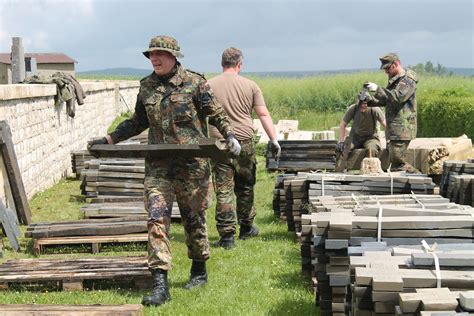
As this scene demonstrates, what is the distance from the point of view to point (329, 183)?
8734 millimetres

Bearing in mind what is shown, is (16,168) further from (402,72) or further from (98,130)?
(98,130)

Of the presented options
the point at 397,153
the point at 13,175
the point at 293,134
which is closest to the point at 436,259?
the point at 397,153

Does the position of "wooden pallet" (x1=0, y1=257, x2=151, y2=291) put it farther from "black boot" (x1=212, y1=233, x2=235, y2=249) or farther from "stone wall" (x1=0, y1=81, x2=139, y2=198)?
"stone wall" (x1=0, y1=81, x2=139, y2=198)

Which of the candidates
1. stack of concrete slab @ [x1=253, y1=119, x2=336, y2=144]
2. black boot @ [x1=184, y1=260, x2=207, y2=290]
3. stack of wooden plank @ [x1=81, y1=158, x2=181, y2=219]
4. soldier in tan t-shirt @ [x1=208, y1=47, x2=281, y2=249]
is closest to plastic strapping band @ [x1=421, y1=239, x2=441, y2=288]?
black boot @ [x1=184, y1=260, x2=207, y2=290]

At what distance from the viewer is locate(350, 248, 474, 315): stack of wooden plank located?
13.6 ft

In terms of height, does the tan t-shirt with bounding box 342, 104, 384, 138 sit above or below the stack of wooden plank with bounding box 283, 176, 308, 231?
above

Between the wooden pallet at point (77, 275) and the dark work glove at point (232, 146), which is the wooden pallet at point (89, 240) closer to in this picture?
the wooden pallet at point (77, 275)

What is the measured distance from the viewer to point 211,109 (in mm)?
6871

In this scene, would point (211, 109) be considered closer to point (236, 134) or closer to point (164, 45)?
point (164, 45)

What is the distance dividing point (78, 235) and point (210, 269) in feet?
6.43

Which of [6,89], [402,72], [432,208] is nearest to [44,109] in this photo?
[6,89]

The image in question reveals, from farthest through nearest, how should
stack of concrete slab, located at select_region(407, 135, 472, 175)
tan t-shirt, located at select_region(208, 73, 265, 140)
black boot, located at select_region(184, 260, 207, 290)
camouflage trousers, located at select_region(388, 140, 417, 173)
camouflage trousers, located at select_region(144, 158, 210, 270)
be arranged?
stack of concrete slab, located at select_region(407, 135, 472, 175) → camouflage trousers, located at select_region(388, 140, 417, 173) → tan t-shirt, located at select_region(208, 73, 265, 140) → black boot, located at select_region(184, 260, 207, 290) → camouflage trousers, located at select_region(144, 158, 210, 270)

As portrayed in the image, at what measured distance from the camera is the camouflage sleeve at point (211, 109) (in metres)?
6.85

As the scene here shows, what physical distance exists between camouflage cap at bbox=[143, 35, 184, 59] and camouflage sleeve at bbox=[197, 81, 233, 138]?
383 mm
